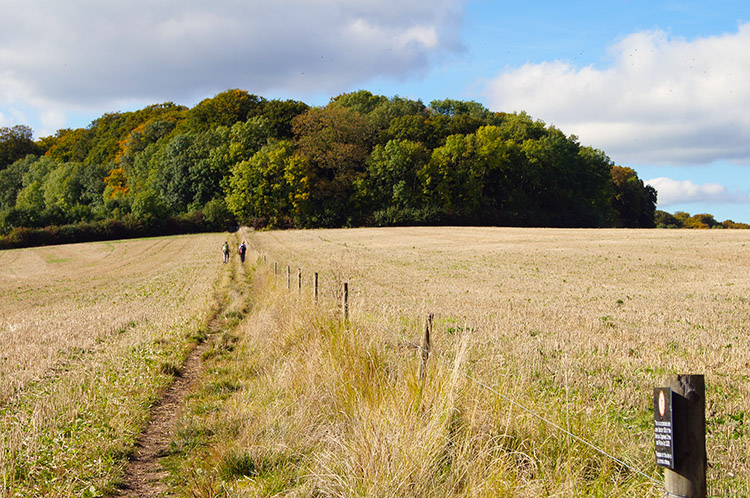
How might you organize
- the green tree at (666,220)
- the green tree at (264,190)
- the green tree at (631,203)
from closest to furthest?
the green tree at (264,190) → the green tree at (631,203) → the green tree at (666,220)

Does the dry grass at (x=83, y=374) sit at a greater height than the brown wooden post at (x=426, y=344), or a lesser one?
lesser

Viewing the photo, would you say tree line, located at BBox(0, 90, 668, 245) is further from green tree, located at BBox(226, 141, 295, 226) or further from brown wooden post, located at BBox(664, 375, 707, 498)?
brown wooden post, located at BBox(664, 375, 707, 498)

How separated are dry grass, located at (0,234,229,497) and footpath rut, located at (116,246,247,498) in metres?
0.15

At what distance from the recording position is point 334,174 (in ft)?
300

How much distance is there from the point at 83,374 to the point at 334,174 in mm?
83054

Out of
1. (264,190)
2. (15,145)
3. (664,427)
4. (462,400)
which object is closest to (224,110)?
(264,190)

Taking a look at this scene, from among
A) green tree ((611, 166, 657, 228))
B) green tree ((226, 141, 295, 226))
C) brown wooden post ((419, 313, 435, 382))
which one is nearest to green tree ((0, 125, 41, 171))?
green tree ((226, 141, 295, 226))

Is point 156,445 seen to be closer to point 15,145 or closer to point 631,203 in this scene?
point 631,203

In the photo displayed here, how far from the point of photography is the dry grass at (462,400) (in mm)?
4848

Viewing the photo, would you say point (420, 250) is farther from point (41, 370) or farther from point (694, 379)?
point (694, 379)

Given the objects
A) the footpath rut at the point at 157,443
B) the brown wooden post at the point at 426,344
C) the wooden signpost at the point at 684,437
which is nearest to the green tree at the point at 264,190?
the footpath rut at the point at 157,443

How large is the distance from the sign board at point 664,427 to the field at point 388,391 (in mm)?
791

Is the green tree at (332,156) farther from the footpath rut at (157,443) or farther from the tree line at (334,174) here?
the footpath rut at (157,443)

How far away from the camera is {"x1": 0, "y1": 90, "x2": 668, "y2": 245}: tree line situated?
8656 centimetres
